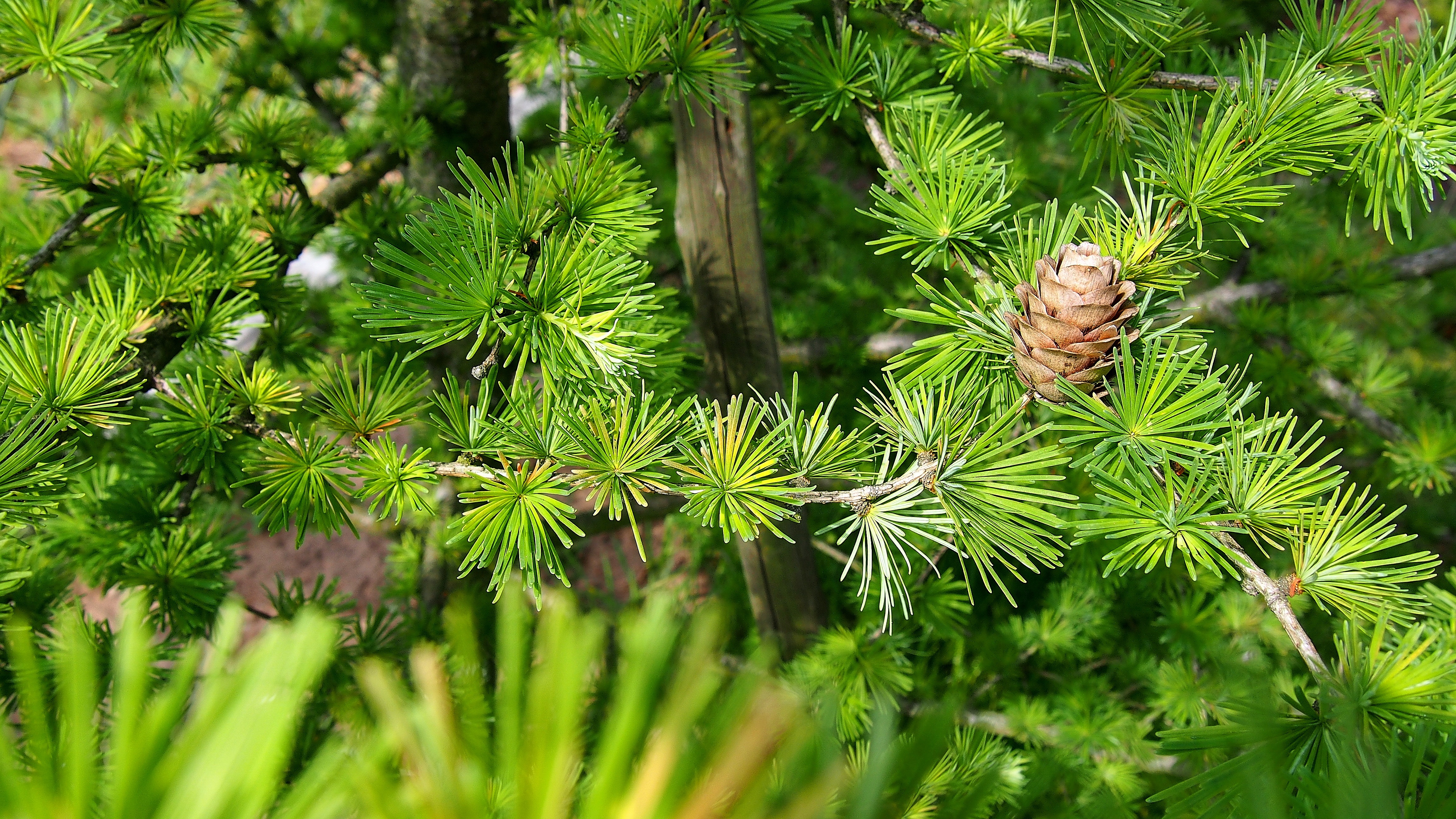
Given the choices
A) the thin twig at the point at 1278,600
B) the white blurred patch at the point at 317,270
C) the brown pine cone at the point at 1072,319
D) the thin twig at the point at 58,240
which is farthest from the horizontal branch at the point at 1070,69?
the white blurred patch at the point at 317,270

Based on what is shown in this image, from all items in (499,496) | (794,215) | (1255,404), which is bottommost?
(1255,404)

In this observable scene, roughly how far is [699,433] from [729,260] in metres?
Answer: 0.43

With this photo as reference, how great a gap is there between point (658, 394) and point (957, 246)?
22 centimetres

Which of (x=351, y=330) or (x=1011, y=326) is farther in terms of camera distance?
(x=351, y=330)

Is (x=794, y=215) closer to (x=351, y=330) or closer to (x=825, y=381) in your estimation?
(x=825, y=381)

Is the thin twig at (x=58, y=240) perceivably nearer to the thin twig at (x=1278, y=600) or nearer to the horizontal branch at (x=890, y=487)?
the horizontal branch at (x=890, y=487)

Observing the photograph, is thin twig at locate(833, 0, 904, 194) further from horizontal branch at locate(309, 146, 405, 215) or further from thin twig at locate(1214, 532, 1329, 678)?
horizontal branch at locate(309, 146, 405, 215)

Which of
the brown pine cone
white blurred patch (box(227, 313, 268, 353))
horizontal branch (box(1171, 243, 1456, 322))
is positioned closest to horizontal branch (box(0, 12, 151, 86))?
white blurred patch (box(227, 313, 268, 353))

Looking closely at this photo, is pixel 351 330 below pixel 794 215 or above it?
above

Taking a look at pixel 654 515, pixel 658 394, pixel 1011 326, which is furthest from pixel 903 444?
pixel 654 515

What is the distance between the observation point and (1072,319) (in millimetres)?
391

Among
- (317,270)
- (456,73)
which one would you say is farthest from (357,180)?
(317,270)

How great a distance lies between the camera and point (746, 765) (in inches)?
7.9

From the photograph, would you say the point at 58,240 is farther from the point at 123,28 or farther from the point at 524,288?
the point at 524,288
